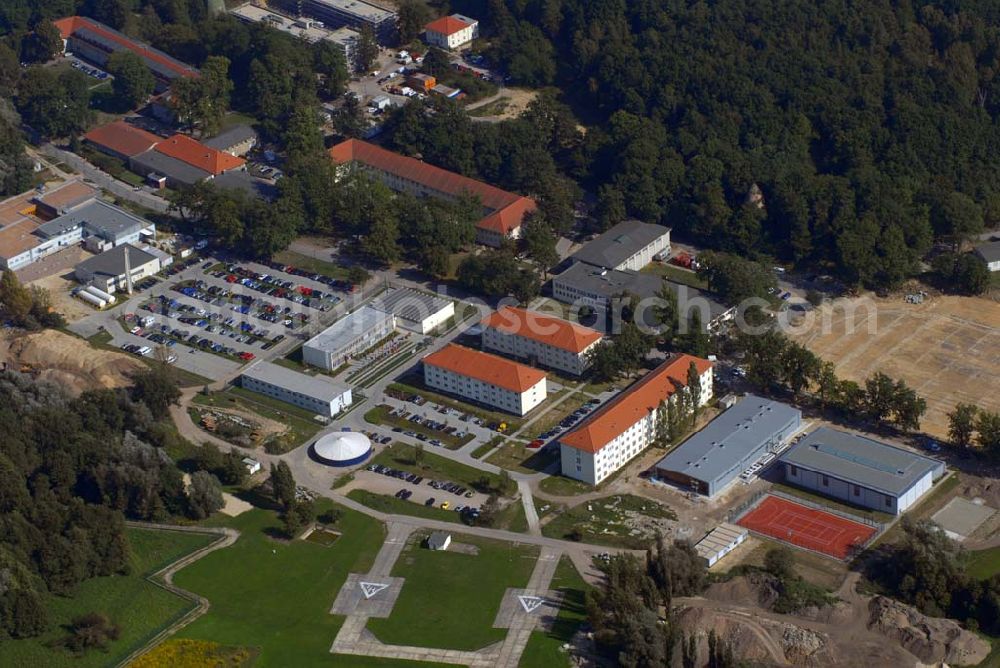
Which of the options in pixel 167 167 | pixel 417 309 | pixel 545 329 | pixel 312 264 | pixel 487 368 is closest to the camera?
pixel 487 368

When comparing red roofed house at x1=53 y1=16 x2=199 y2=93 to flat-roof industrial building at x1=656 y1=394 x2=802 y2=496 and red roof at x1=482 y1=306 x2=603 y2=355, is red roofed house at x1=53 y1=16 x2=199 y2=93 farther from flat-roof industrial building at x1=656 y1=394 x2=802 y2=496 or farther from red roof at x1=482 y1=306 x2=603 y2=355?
flat-roof industrial building at x1=656 y1=394 x2=802 y2=496

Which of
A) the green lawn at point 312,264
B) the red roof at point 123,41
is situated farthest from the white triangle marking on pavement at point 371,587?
the red roof at point 123,41

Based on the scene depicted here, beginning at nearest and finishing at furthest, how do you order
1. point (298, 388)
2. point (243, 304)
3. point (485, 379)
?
point (485, 379), point (298, 388), point (243, 304)

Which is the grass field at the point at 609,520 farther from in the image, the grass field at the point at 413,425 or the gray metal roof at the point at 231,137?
the gray metal roof at the point at 231,137

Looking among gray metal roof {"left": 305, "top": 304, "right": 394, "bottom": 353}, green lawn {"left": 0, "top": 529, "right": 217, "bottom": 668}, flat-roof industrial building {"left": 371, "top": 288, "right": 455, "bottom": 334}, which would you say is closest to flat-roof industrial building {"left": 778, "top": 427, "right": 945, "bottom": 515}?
flat-roof industrial building {"left": 371, "top": 288, "right": 455, "bottom": 334}

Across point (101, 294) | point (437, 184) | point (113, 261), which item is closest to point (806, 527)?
point (437, 184)

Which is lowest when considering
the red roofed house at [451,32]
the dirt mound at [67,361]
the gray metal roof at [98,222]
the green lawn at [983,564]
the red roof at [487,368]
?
the green lawn at [983,564]

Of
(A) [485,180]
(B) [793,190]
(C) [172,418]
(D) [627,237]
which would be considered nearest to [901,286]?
(B) [793,190]

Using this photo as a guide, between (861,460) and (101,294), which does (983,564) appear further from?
(101,294)
